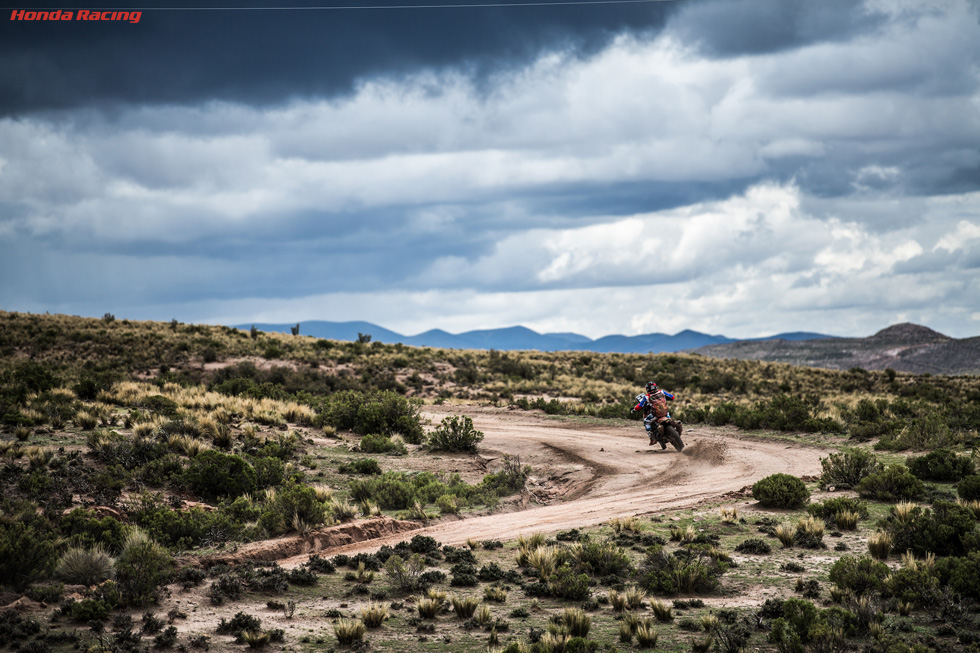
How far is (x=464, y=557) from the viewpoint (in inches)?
490

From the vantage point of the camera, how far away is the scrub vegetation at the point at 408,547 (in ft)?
29.1

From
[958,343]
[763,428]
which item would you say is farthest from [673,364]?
[958,343]

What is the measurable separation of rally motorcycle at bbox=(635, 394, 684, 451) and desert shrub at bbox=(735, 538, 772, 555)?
10.8 m

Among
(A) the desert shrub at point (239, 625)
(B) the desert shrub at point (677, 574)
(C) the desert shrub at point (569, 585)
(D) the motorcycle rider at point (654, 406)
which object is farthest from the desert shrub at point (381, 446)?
(A) the desert shrub at point (239, 625)

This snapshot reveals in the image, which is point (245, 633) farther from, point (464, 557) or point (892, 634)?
point (892, 634)

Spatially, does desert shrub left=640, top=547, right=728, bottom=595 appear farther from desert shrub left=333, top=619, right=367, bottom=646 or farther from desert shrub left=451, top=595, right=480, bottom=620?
desert shrub left=333, top=619, right=367, bottom=646

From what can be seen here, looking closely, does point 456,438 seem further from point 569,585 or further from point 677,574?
point 677,574

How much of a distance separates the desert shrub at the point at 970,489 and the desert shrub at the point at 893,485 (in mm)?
927

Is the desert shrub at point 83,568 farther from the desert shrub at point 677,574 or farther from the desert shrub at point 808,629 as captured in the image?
the desert shrub at point 808,629

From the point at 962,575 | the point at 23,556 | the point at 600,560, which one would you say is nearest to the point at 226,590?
the point at 23,556

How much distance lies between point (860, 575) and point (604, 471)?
11.7 m

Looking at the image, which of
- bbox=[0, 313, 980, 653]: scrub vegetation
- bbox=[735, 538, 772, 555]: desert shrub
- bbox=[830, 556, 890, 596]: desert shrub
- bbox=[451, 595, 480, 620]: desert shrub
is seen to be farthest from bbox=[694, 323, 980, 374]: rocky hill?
bbox=[451, 595, 480, 620]: desert shrub

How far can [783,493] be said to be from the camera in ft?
50.5

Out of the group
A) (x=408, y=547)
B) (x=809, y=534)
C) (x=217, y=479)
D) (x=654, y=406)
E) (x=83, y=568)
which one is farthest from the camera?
(x=654, y=406)
